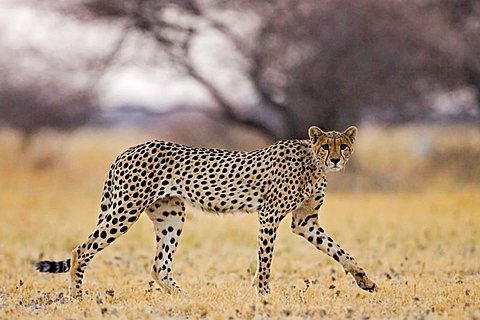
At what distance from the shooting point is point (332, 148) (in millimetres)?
8281

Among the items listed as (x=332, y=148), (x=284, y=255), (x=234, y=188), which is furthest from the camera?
(x=284, y=255)

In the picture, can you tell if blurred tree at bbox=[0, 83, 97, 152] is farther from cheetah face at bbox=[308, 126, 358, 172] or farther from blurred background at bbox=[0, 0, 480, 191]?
cheetah face at bbox=[308, 126, 358, 172]

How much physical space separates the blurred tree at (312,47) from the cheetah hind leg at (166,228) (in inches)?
574

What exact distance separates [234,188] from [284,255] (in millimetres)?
3560

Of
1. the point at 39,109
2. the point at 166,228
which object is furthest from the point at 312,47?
the point at 166,228

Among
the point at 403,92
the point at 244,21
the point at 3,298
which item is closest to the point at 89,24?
the point at 244,21

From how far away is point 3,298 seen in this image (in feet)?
28.4

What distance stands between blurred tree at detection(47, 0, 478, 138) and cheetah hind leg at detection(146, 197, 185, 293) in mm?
14587

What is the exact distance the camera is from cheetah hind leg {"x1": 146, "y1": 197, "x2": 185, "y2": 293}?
28.9ft

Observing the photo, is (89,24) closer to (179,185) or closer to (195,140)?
(195,140)

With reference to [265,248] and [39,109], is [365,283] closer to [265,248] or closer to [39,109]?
[265,248]

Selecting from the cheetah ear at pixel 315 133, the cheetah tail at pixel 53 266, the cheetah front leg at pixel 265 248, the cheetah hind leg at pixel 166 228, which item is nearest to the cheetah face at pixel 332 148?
the cheetah ear at pixel 315 133

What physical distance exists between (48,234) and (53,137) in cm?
1951

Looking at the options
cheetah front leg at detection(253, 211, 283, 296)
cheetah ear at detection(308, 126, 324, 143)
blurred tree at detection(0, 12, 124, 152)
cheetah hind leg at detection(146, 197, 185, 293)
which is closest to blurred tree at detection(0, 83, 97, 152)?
blurred tree at detection(0, 12, 124, 152)
